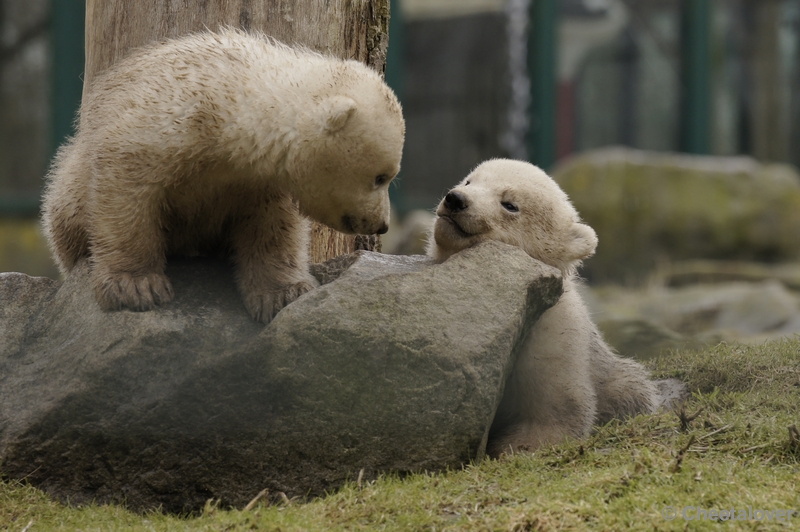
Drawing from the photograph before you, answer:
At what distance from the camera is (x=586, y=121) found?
13453 millimetres

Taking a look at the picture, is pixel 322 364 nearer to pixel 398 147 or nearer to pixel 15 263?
pixel 398 147

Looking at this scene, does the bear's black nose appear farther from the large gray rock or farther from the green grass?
the green grass

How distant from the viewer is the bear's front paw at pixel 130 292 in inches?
162

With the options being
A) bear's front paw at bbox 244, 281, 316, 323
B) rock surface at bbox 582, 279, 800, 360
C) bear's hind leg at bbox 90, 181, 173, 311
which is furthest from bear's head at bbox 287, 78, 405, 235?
rock surface at bbox 582, 279, 800, 360

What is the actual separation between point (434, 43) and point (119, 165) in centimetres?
860

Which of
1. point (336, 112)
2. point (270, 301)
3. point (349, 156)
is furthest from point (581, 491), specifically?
point (336, 112)

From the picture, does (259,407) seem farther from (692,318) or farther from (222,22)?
(692,318)

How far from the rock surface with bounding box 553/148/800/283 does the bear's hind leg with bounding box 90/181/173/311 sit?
8.99 m

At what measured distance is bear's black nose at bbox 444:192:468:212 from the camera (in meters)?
4.65

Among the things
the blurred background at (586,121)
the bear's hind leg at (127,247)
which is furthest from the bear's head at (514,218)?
the blurred background at (586,121)

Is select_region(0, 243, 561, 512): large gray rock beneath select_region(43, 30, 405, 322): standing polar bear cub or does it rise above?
beneath

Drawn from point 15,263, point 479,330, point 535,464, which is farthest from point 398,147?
point 15,263


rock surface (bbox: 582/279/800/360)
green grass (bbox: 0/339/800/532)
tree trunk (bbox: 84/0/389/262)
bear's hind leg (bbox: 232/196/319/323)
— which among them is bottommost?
rock surface (bbox: 582/279/800/360)

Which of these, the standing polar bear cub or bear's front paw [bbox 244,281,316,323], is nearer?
the standing polar bear cub
